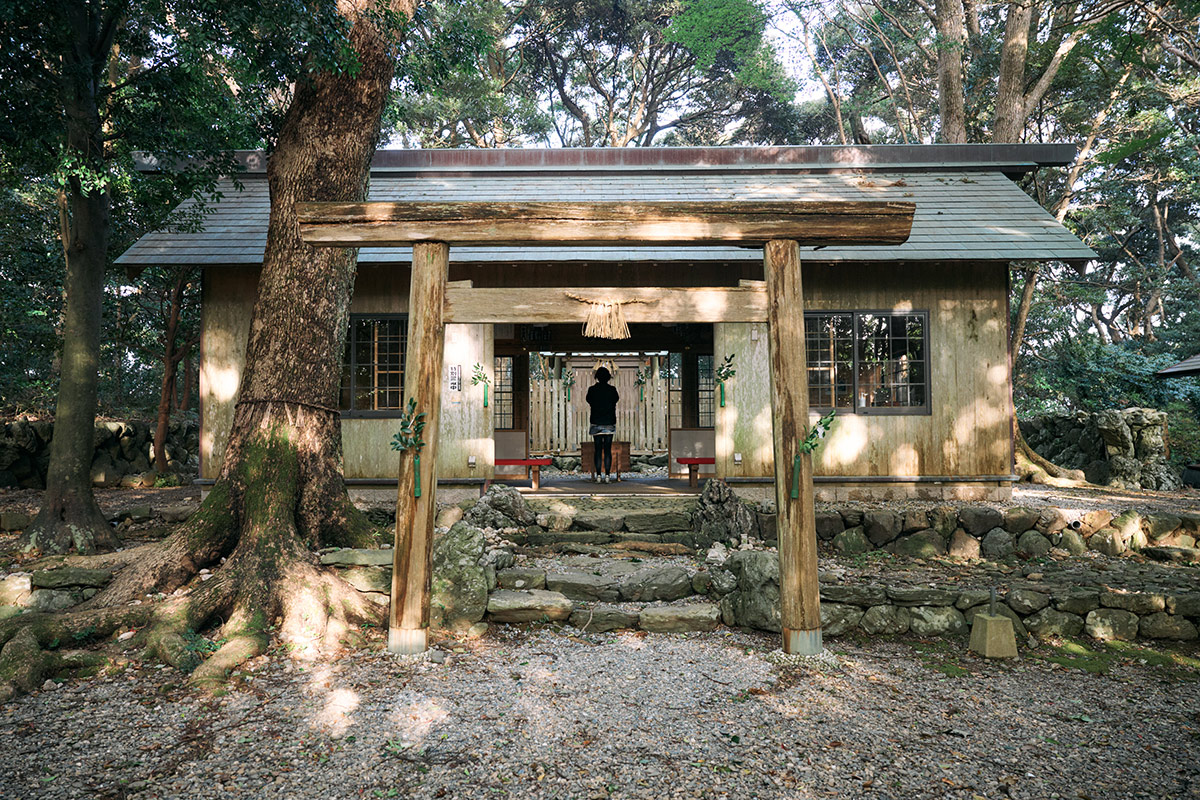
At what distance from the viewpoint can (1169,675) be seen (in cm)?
475

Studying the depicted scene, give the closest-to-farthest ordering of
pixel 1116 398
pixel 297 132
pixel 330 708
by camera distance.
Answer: pixel 330 708
pixel 297 132
pixel 1116 398

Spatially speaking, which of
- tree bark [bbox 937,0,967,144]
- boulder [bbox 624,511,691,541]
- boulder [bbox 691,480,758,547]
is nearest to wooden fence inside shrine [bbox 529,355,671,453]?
boulder [bbox 624,511,691,541]

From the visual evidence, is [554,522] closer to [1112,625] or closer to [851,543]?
[851,543]

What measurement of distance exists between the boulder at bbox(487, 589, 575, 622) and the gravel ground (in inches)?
19.5

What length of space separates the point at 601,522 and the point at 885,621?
337cm

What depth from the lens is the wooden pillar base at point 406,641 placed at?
4.57 m

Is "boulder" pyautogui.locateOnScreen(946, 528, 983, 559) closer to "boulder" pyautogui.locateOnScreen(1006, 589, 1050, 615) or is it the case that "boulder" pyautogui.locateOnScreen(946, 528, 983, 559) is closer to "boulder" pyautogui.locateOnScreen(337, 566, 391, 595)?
"boulder" pyautogui.locateOnScreen(1006, 589, 1050, 615)

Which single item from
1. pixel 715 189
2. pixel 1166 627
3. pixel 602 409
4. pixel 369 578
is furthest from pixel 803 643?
pixel 715 189

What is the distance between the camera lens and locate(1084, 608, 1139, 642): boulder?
17.6 feet

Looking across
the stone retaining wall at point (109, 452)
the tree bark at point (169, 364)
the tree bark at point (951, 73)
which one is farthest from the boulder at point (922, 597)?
the tree bark at point (169, 364)

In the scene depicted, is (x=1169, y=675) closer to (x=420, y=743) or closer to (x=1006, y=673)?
(x=1006, y=673)

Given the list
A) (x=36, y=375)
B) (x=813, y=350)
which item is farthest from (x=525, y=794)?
(x=36, y=375)

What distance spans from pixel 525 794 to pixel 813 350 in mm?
7312

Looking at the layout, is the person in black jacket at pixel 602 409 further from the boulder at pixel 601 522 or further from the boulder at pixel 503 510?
the boulder at pixel 503 510
